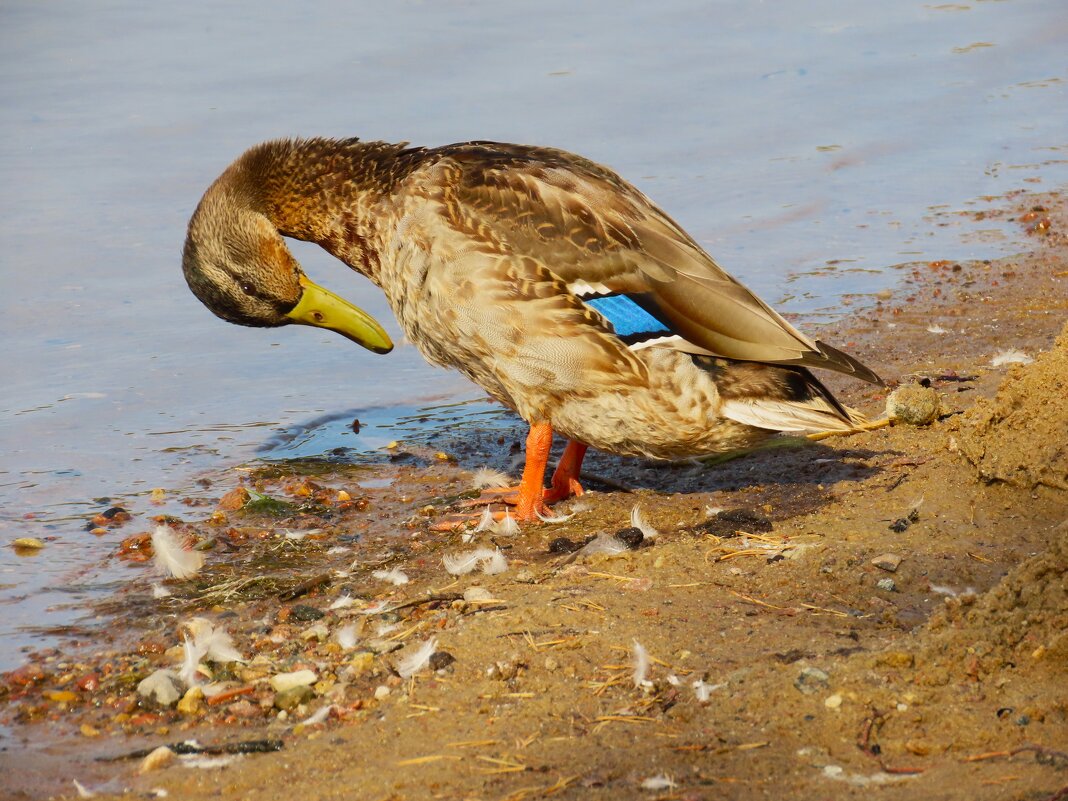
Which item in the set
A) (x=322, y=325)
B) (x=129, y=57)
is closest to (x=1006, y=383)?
Answer: (x=322, y=325)

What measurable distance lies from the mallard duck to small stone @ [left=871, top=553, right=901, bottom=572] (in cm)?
87

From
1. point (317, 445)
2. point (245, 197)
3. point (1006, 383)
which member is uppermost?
point (245, 197)

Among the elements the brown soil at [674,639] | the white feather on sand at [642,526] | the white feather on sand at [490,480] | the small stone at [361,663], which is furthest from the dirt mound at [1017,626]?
the white feather on sand at [490,480]

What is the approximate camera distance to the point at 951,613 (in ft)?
12.0

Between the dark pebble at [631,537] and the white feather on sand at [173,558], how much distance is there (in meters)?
1.68

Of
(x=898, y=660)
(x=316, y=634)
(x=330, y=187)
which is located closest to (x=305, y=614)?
(x=316, y=634)

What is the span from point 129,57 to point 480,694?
974cm

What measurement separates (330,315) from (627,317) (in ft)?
4.59

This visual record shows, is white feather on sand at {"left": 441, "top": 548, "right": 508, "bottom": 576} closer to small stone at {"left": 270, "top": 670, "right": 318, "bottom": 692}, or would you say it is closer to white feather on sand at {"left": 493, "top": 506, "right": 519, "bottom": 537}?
white feather on sand at {"left": 493, "top": 506, "right": 519, "bottom": 537}

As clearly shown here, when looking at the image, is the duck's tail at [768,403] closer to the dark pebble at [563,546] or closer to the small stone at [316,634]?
the dark pebble at [563,546]

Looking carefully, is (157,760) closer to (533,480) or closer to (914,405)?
(533,480)

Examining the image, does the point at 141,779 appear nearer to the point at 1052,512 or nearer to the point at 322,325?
the point at 322,325

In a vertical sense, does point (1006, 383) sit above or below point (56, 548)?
above

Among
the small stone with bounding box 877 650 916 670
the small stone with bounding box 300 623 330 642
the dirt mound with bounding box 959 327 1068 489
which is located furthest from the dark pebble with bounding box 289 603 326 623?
the dirt mound with bounding box 959 327 1068 489
